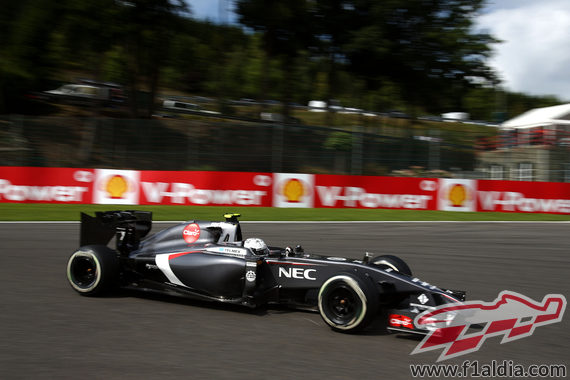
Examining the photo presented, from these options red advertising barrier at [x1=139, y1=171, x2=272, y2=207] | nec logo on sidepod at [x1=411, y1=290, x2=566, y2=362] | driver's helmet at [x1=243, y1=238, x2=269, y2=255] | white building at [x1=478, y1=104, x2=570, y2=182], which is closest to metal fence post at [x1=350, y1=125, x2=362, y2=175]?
red advertising barrier at [x1=139, y1=171, x2=272, y2=207]

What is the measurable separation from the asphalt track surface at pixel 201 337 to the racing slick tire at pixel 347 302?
0.49 feet

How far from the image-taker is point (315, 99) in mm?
59312

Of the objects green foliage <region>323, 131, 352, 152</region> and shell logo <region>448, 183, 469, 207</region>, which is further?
green foliage <region>323, 131, 352, 152</region>

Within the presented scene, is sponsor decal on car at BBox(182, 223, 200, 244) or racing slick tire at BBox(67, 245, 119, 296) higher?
sponsor decal on car at BBox(182, 223, 200, 244)

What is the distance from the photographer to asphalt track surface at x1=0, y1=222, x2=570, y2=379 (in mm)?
4523

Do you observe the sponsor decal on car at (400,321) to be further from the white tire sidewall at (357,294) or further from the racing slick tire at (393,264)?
the racing slick tire at (393,264)

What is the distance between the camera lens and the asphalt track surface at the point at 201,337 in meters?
4.52

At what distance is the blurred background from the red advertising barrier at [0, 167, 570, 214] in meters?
1.69

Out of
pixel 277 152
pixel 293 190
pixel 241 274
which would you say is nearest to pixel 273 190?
pixel 293 190

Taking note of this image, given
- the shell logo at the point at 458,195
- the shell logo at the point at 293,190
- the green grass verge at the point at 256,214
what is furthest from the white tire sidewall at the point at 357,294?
the shell logo at the point at 458,195

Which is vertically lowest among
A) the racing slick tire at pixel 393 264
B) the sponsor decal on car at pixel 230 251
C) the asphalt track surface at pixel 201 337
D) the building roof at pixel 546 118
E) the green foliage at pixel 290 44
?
the asphalt track surface at pixel 201 337

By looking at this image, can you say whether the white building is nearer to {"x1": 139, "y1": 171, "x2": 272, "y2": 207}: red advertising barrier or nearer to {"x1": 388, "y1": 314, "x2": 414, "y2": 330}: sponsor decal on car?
{"x1": 139, "y1": 171, "x2": 272, "y2": 207}: red advertising barrier

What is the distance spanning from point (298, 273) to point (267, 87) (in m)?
23.6

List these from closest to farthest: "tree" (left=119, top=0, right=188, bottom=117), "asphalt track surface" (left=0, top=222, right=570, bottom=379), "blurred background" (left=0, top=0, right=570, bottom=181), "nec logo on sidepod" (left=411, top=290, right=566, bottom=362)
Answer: "asphalt track surface" (left=0, top=222, right=570, bottom=379) → "nec logo on sidepod" (left=411, top=290, right=566, bottom=362) → "blurred background" (left=0, top=0, right=570, bottom=181) → "tree" (left=119, top=0, right=188, bottom=117)
